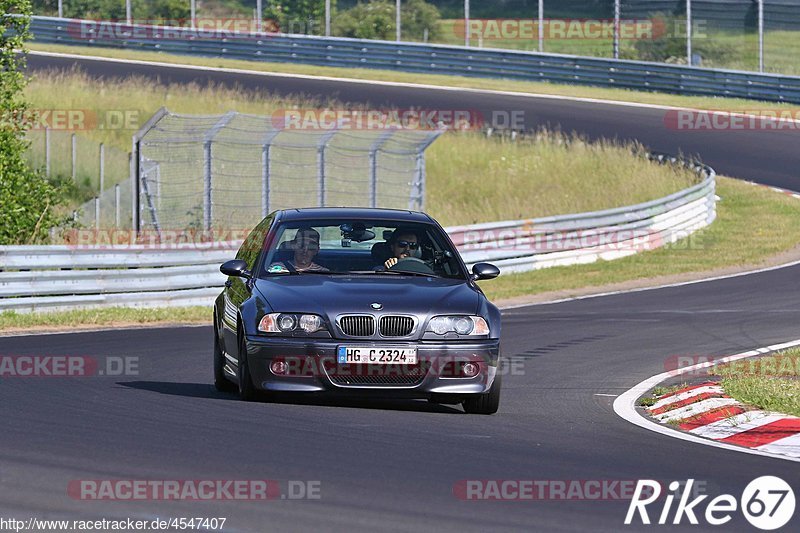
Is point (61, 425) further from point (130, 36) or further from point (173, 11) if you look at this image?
point (173, 11)

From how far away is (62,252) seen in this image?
18.9 m

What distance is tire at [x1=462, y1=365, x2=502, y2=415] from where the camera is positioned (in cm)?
1047


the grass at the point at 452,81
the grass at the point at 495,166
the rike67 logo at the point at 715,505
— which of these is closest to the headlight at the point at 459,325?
the rike67 logo at the point at 715,505

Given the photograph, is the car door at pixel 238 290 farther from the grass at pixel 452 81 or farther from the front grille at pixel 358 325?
the grass at pixel 452 81

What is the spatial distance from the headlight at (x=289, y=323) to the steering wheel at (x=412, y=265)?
1182 mm

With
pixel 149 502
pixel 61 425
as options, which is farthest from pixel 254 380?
pixel 149 502

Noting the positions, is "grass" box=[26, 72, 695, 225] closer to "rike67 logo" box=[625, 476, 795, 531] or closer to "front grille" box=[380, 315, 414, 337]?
"front grille" box=[380, 315, 414, 337]

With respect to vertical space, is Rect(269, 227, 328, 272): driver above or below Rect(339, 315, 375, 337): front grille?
above

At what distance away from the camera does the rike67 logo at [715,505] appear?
22.4ft

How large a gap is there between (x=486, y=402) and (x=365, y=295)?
3.73 ft

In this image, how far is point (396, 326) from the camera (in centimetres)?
1015

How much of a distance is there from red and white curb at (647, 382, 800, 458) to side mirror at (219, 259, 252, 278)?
10.3 feet

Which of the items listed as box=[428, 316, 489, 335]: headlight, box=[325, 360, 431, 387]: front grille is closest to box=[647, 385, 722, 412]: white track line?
box=[428, 316, 489, 335]: headlight

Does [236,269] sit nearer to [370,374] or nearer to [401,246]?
[401,246]
